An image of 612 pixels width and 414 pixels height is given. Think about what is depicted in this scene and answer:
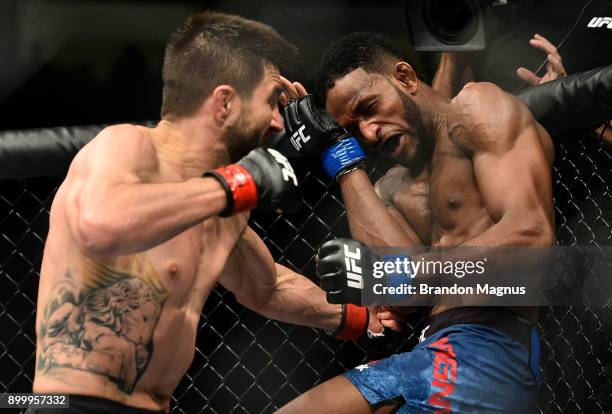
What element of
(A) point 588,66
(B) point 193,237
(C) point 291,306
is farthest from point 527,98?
Result: (B) point 193,237

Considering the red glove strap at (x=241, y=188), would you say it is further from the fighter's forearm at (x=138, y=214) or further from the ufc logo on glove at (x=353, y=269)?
the ufc logo on glove at (x=353, y=269)

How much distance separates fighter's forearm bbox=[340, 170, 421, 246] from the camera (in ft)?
6.43

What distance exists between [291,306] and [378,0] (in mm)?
1402

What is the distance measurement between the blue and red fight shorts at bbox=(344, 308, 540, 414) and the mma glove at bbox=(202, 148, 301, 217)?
516 mm

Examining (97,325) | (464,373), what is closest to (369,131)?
(464,373)

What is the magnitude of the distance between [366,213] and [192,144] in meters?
0.50

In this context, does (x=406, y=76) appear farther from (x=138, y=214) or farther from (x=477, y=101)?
(x=138, y=214)

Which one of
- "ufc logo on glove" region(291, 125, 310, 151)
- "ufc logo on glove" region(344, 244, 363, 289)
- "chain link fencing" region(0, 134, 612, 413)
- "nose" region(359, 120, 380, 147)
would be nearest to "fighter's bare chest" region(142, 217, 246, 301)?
"ufc logo on glove" region(344, 244, 363, 289)

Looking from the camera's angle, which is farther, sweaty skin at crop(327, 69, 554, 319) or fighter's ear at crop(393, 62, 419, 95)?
fighter's ear at crop(393, 62, 419, 95)

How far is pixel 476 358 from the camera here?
1.83 meters

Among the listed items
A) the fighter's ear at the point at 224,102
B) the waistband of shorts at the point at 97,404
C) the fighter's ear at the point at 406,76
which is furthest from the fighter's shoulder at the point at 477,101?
the waistband of shorts at the point at 97,404

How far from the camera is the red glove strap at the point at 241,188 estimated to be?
143cm

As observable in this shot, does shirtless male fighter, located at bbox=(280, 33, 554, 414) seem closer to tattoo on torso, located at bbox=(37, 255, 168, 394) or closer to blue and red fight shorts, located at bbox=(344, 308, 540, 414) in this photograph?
blue and red fight shorts, located at bbox=(344, 308, 540, 414)

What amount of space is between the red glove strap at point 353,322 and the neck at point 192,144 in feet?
1.62
